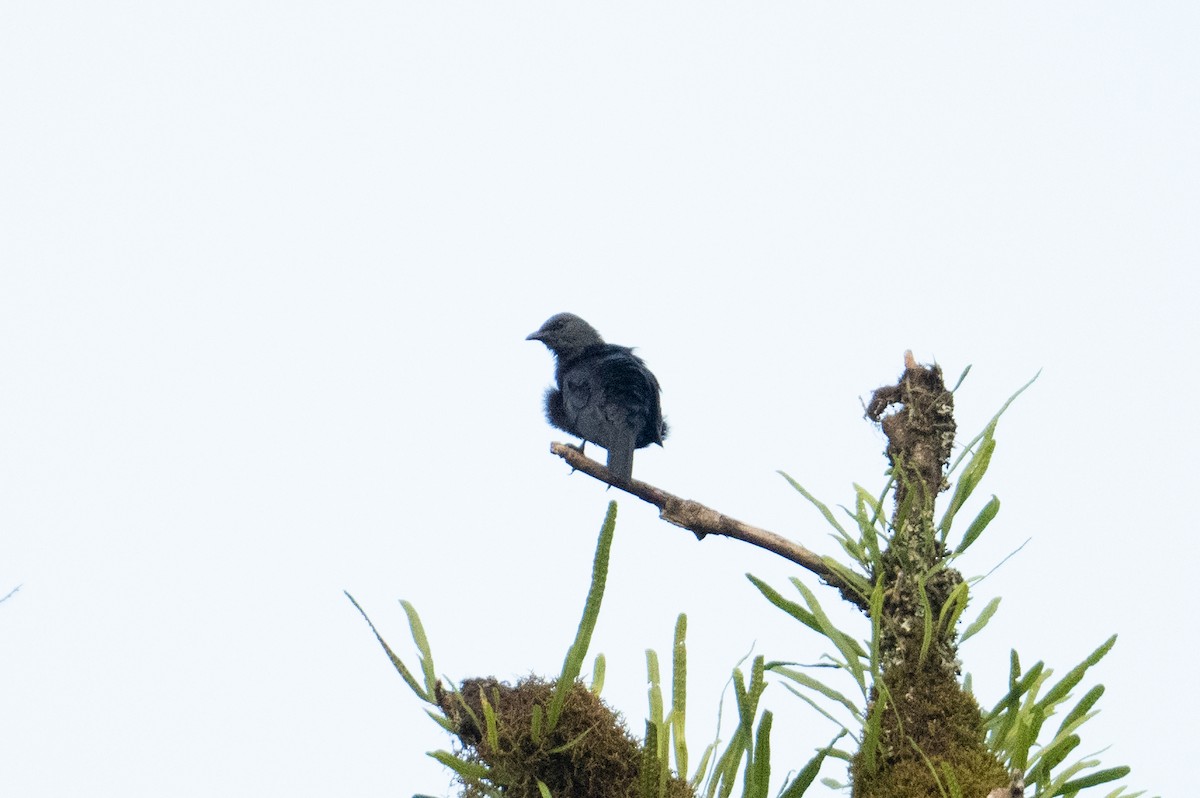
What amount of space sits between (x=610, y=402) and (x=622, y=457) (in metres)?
0.68

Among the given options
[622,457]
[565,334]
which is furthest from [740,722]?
[565,334]

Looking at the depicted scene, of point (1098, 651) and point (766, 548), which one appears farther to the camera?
point (766, 548)

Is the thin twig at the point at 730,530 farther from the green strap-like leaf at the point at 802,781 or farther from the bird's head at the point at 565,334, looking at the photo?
the bird's head at the point at 565,334

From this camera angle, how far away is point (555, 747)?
244 centimetres

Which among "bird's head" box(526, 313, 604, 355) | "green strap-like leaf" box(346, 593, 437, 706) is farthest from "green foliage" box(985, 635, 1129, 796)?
"bird's head" box(526, 313, 604, 355)

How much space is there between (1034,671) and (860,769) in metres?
0.41

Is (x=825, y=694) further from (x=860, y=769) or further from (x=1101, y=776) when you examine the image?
(x=1101, y=776)

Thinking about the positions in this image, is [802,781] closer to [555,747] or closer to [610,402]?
[555,747]

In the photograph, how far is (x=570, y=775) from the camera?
8.07ft

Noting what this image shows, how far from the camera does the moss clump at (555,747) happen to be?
2.44 m

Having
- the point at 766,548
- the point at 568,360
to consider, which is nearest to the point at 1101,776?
the point at 766,548

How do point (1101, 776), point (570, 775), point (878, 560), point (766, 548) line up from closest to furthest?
point (570, 775)
point (1101, 776)
point (878, 560)
point (766, 548)

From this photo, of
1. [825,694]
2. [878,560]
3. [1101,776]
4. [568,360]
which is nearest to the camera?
[1101,776]

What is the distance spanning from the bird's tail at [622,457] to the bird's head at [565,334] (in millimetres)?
1879
